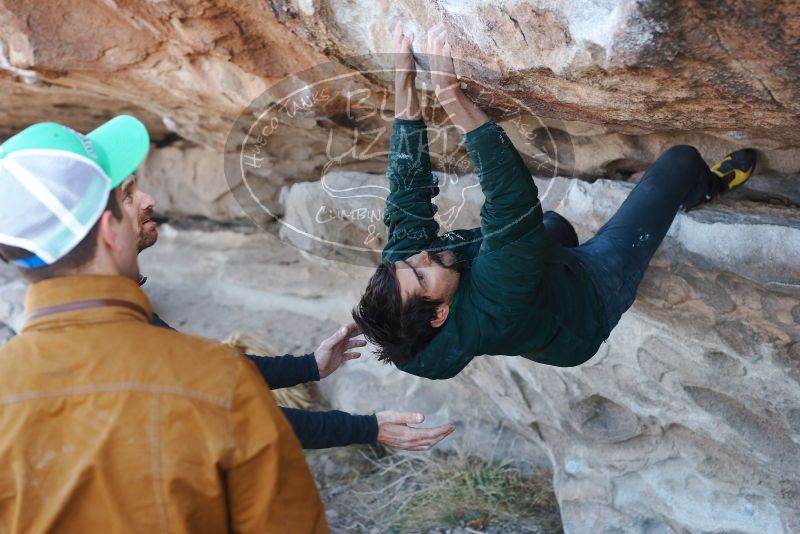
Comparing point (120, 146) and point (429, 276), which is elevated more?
point (120, 146)

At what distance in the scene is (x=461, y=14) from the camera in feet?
5.34

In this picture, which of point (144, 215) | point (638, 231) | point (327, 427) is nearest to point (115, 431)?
point (144, 215)

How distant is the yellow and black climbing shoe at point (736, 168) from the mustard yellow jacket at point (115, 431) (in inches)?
54.6

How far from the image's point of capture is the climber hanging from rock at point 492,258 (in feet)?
5.12

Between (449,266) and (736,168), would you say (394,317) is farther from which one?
(736,168)

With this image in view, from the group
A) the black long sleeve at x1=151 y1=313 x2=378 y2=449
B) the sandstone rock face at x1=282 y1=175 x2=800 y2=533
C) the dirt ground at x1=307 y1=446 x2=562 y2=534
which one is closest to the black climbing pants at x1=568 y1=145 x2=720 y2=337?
the sandstone rock face at x1=282 y1=175 x2=800 y2=533

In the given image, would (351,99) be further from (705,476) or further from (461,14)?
(705,476)

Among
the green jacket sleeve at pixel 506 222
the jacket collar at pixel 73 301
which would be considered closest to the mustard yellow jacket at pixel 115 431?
the jacket collar at pixel 73 301

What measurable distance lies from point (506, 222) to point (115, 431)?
2.68 feet

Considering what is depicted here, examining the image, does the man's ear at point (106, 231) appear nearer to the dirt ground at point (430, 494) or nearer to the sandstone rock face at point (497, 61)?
the sandstone rock face at point (497, 61)

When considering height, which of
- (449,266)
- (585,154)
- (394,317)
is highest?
(585,154)

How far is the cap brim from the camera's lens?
120cm

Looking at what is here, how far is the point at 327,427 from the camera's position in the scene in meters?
1.64

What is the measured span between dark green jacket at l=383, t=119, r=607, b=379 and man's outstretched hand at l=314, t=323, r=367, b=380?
212 millimetres
